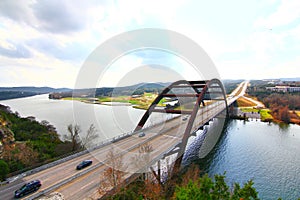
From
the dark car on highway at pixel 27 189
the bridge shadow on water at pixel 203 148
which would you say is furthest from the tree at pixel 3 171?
the bridge shadow on water at pixel 203 148

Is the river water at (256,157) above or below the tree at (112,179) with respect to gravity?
below

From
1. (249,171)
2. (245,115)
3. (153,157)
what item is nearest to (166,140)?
(153,157)

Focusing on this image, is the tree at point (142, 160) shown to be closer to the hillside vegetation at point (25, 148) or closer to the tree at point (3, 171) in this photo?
the hillside vegetation at point (25, 148)

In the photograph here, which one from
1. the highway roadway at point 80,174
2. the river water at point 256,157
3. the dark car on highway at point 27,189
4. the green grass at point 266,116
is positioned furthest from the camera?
the green grass at point 266,116

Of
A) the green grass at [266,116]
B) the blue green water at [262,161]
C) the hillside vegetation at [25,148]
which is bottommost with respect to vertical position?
the blue green water at [262,161]

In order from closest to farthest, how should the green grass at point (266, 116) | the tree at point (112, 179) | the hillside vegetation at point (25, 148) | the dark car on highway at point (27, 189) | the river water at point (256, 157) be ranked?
the dark car on highway at point (27, 189), the tree at point (112, 179), the hillside vegetation at point (25, 148), the river water at point (256, 157), the green grass at point (266, 116)

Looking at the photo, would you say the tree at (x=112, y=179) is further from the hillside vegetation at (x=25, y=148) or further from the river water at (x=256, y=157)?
the hillside vegetation at (x=25, y=148)

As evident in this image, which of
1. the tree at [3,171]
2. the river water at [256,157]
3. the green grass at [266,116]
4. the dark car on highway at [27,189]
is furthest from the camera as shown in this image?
the green grass at [266,116]

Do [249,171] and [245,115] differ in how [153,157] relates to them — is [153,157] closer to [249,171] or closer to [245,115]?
[249,171]

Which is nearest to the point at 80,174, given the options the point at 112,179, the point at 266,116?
the point at 112,179

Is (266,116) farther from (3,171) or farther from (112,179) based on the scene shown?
(3,171)

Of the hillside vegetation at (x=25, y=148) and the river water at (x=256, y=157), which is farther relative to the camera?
the river water at (x=256, y=157)

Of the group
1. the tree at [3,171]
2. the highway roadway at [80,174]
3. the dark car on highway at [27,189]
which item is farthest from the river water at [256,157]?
the tree at [3,171]
